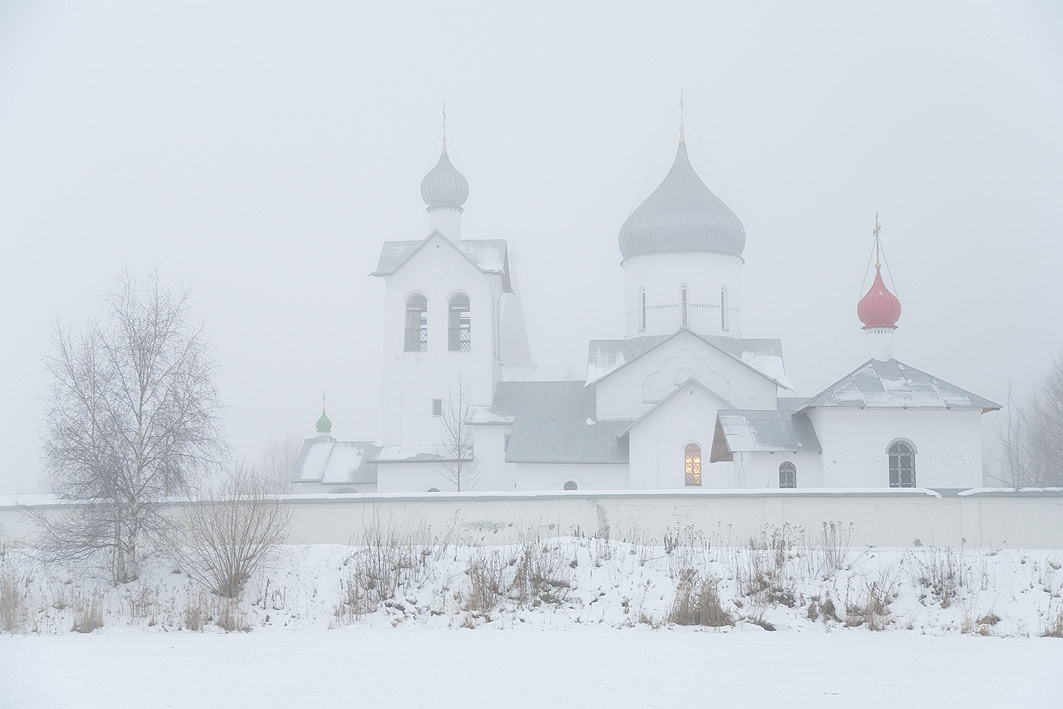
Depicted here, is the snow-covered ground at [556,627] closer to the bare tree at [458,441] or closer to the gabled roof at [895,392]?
the gabled roof at [895,392]

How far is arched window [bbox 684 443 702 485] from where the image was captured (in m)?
26.0

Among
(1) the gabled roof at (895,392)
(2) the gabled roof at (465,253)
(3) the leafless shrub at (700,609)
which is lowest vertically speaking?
(3) the leafless shrub at (700,609)

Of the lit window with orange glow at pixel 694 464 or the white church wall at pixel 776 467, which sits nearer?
the white church wall at pixel 776 467

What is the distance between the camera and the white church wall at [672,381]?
2889cm

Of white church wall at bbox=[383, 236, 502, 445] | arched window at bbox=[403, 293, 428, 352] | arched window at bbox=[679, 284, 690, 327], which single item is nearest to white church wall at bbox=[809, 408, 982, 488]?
arched window at bbox=[679, 284, 690, 327]

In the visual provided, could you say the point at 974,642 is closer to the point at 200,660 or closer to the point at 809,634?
the point at 809,634

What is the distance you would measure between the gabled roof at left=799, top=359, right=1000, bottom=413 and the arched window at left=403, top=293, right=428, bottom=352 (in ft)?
39.9

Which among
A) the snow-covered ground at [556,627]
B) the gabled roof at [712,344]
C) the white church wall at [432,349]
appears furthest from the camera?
the white church wall at [432,349]

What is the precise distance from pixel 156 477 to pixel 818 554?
1066cm

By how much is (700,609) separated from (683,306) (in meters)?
18.5

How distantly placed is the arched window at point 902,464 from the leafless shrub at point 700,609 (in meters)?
9.51

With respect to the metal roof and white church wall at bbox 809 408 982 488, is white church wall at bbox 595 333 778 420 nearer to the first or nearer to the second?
the metal roof

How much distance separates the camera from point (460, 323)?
103 ft

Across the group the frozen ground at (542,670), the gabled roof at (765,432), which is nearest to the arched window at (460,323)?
the gabled roof at (765,432)
